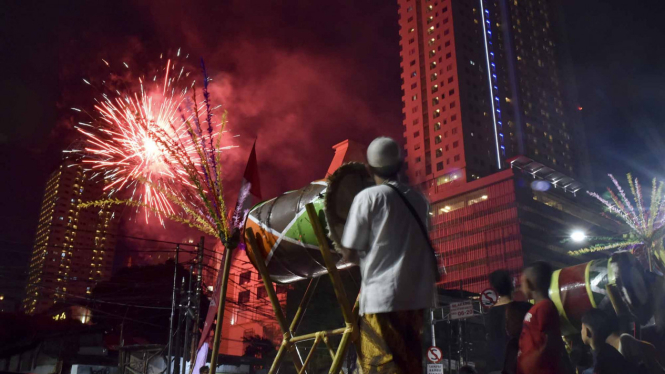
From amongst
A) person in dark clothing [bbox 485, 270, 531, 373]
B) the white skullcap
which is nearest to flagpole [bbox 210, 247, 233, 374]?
the white skullcap

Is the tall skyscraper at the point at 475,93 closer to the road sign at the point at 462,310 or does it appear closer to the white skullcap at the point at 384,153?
the road sign at the point at 462,310

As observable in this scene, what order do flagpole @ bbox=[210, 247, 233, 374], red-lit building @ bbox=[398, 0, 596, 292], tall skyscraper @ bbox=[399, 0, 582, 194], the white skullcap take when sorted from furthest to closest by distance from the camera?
tall skyscraper @ bbox=[399, 0, 582, 194] → red-lit building @ bbox=[398, 0, 596, 292] → flagpole @ bbox=[210, 247, 233, 374] → the white skullcap

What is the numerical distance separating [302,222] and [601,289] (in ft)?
15.5

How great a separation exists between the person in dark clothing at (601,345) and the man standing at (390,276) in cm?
451

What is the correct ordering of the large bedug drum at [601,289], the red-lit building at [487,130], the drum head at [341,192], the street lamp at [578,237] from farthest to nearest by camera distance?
the red-lit building at [487,130], the street lamp at [578,237], the large bedug drum at [601,289], the drum head at [341,192]

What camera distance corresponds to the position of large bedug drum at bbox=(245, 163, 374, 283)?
3.91 metres

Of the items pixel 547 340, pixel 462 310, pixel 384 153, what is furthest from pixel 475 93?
pixel 384 153

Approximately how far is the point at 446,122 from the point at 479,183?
1510 centimetres

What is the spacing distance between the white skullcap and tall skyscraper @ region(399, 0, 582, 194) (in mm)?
81548

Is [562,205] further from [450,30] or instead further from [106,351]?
[106,351]

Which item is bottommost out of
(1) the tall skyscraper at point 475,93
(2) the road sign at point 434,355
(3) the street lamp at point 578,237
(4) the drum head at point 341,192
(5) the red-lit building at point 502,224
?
(2) the road sign at point 434,355

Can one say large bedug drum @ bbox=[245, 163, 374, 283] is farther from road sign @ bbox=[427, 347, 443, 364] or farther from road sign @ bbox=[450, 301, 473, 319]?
road sign @ bbox=[427, 347, 443, 364]

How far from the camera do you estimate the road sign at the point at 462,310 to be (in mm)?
15062

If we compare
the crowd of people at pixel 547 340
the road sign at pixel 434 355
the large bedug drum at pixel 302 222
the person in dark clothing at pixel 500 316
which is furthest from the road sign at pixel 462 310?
the large bedug drum at pixel 302 222
